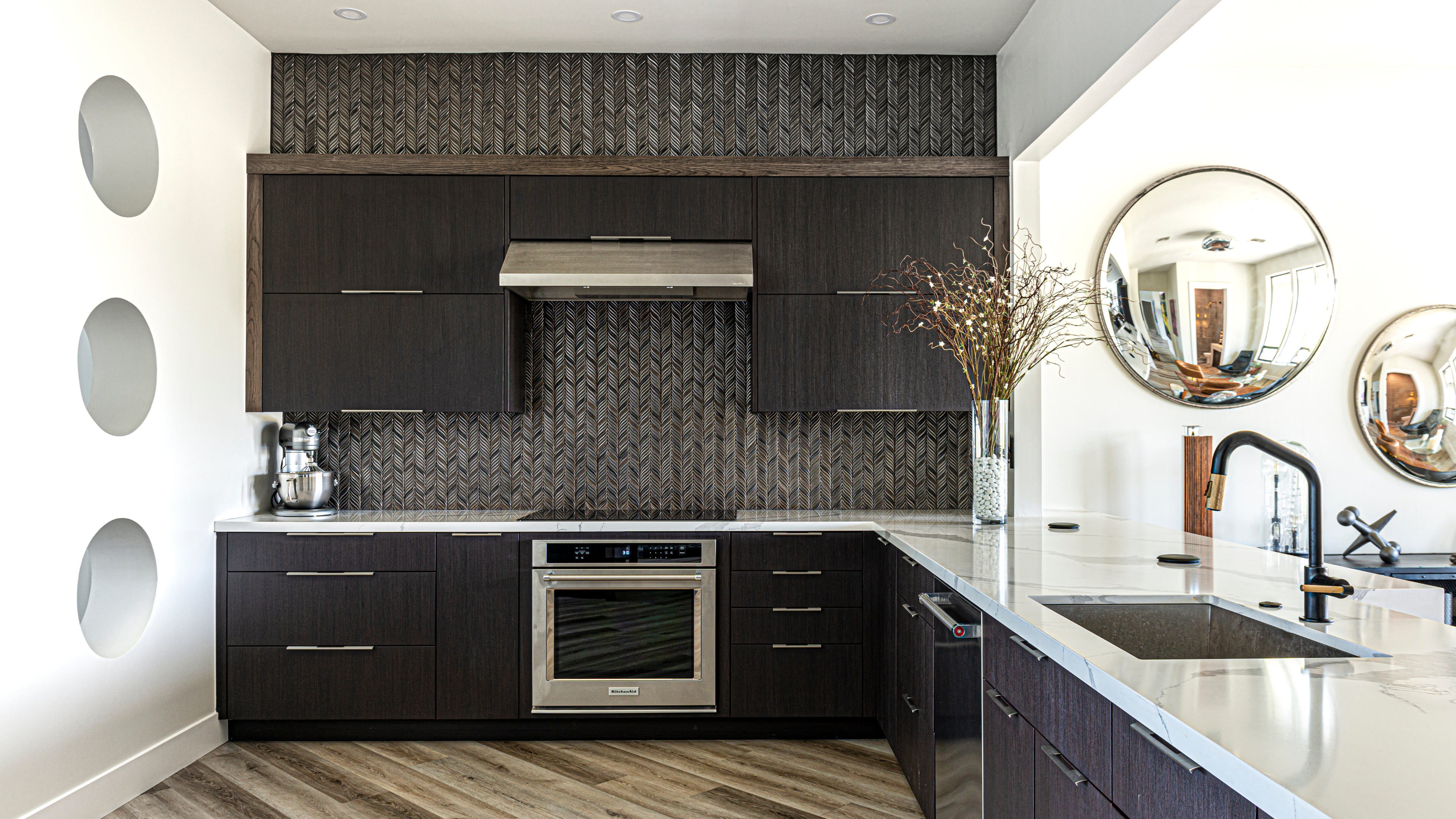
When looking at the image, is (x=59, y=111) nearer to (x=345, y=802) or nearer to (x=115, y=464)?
(x=115, y=464)

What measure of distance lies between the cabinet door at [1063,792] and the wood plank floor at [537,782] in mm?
1154

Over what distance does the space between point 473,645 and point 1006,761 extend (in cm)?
215

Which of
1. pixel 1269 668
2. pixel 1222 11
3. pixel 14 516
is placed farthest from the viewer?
pixel 1222 11

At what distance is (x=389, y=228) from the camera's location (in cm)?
352

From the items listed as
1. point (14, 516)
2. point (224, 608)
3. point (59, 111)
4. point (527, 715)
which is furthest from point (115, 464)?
point (527, 715)

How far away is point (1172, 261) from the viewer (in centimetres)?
345

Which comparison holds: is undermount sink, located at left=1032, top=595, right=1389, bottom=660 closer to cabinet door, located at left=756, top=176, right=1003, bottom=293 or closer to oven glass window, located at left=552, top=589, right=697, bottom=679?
oven glass window, located at left=552, top=589, right=697, bottom=679

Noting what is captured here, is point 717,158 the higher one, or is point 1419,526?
point 717,158

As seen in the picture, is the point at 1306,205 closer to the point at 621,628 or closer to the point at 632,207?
the point at 632,207

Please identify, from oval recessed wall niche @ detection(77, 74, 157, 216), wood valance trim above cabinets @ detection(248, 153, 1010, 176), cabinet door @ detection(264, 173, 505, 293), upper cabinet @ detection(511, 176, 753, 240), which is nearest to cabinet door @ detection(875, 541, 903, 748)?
upper cabinet @ detection(511, 176, 753, 240)

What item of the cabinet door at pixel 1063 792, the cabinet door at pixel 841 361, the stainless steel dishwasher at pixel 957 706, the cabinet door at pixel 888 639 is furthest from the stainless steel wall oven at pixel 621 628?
the cabinet door at pixel 1063 792

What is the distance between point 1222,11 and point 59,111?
3719 mm

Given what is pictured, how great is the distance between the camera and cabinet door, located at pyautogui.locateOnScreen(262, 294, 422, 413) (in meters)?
3.53

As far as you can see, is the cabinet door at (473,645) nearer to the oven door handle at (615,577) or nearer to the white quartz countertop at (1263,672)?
the oven door handle at (615,577)
